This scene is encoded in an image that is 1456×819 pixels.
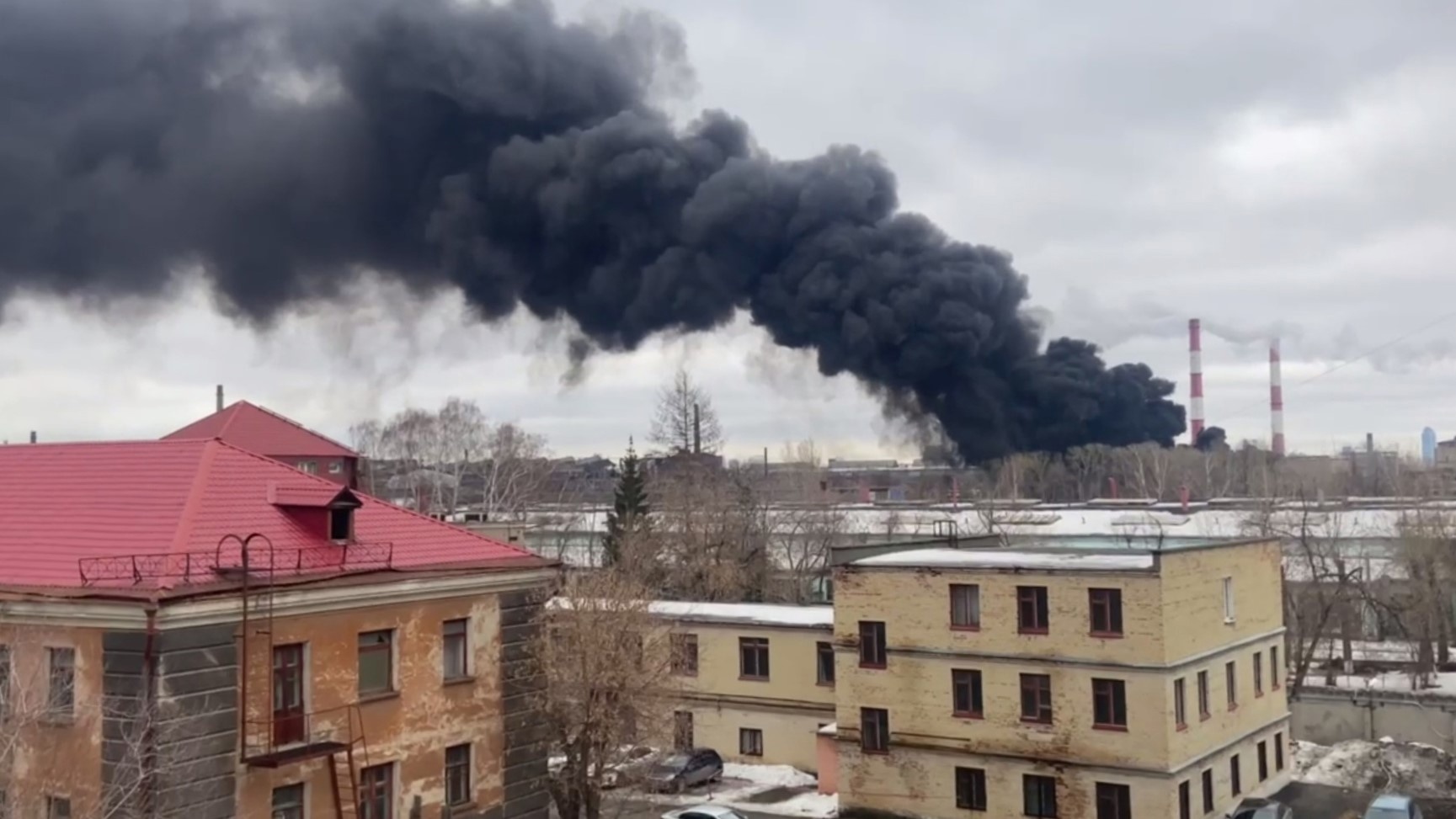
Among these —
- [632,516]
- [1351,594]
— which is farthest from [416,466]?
[1351,594]

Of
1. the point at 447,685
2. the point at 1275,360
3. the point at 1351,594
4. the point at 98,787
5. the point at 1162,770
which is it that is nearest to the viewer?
the point at 98,787

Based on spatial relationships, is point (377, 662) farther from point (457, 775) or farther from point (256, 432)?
point (256, 432)

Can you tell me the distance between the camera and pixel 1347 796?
26.1 metres

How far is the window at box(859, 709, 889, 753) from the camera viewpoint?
24891mm

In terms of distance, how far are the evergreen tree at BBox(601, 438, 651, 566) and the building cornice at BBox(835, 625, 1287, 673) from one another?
17321mm

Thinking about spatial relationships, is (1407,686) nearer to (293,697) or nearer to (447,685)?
(447,685)

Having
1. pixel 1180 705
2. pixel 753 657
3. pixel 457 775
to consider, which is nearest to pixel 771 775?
pixel 753 657

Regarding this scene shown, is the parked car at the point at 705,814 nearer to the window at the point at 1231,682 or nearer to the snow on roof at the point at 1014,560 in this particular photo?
the snow on roof at the point at 1014,560

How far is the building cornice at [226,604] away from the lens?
1380 centimetres

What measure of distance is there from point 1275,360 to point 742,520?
4769cm

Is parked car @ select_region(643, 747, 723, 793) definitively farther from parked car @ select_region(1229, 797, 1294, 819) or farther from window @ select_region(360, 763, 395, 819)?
parked car @ select_region(1229, 797, 1294, 819)

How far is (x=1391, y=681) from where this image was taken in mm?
37375

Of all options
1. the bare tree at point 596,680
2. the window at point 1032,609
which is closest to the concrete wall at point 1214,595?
the window at point 1032,609

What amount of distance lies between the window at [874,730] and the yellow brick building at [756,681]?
3.21m
